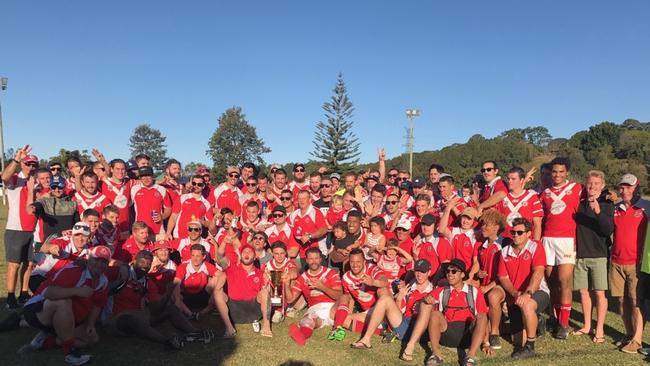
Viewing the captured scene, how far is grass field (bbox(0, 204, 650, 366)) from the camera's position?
514cm

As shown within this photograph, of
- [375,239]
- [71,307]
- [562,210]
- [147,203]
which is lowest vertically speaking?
[71,307]

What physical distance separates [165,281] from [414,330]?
3.31 meters

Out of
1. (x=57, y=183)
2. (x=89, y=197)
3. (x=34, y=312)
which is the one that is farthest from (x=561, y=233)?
(x=57, y=183)

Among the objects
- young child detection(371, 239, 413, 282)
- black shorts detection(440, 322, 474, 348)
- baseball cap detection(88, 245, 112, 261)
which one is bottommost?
black shorts detection(440, 322, 474, 348)

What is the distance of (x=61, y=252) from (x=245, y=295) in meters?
2.36

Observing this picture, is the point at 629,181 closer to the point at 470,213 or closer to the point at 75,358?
the point at 470,213

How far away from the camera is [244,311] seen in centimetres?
643

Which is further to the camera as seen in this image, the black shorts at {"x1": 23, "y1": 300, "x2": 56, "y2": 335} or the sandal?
the sandal

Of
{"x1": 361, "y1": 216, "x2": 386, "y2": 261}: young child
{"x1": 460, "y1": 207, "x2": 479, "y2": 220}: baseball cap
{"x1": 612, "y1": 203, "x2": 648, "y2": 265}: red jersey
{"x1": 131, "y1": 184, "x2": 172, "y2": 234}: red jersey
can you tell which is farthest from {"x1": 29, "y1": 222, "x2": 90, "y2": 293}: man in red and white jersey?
{"x1": 612, "y1": 203, "x2": 648, "y2": 265}: red jersey

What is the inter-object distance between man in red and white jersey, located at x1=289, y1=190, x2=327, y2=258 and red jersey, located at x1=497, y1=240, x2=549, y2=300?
2974 millimetres

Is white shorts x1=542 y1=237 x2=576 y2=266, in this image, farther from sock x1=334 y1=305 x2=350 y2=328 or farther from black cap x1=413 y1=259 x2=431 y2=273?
sock x1=334 y1=305 x2=350 y2=328

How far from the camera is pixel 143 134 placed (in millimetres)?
86500

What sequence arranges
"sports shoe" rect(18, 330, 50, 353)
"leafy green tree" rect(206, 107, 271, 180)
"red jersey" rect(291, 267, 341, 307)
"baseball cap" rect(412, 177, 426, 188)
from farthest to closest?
"leafy green tree" rect(206, 107, 271, 180) → "baseball cap" rect(412, 177, 426, 188) → "red jersey" rect(291, 267, 341, 307) → "sports shoe" rect(18, 330, 50, 353)

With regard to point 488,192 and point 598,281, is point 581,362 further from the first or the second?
point 488,192
